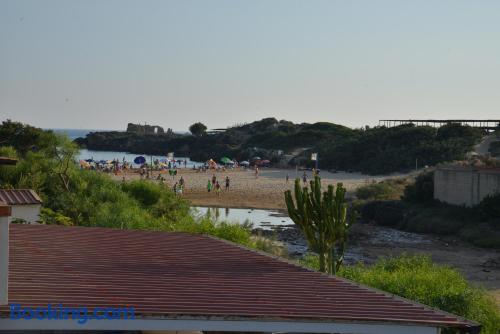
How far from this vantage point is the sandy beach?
1778 inches

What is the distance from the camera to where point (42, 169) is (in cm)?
2255

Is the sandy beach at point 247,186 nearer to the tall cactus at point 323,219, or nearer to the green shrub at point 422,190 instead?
the green shrub at point 422,190

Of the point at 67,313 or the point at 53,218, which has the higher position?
the point at 67,313

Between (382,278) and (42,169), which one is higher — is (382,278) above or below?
below

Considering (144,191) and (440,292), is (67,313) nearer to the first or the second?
(440,292)

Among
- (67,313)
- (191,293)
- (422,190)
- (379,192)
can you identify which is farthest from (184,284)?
(379,192)

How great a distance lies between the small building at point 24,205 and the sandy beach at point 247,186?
26.8m

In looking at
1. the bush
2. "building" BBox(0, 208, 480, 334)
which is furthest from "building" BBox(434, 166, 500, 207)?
"building" BBox(0, 208, 480, 334)

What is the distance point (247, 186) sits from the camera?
Result: 54.4 meters

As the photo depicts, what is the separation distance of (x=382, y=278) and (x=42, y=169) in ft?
42.7

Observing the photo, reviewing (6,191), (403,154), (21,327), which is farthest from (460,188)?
(403,154)

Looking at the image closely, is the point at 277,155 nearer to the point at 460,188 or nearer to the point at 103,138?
the point at 460,188

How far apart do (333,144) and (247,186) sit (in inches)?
1401

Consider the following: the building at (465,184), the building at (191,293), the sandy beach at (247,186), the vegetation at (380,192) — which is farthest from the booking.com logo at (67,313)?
the sandy beach at (247,186)
